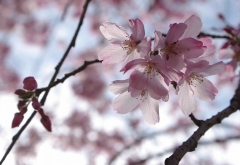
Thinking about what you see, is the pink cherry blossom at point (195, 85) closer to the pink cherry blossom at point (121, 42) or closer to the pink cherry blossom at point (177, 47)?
the pink cherry blossom at point (177, 47)

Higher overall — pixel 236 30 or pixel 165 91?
pixel 236 30

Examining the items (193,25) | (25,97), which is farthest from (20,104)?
(193,25)

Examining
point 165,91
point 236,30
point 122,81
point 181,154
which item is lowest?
point 181,154

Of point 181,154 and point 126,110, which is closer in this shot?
point 181,154

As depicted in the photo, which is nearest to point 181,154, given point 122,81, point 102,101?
point 122,81

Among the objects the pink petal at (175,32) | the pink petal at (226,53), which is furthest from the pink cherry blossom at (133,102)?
the pink petal at (226,53)

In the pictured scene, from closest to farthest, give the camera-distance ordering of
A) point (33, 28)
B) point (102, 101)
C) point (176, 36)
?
point (176, 36) < point (102, 101) < point (33, 28)

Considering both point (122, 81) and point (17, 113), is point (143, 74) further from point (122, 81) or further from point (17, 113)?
point (17, 113)
